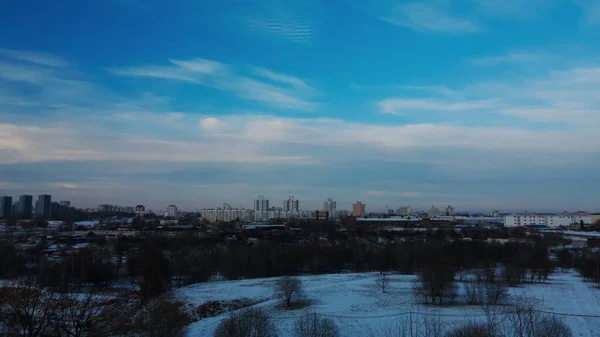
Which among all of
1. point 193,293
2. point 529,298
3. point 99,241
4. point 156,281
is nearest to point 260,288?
point 193,293

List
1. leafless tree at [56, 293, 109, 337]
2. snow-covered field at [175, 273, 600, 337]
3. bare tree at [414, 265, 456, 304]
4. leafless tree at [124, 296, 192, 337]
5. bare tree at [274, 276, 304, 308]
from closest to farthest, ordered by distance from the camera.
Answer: leafless tree at [124, 296, 192, 337]
leafless tree at [56, 293, 109, 337]
snow-covered field at [175, 273, 600, 337]
bare tree at [274, 276, 304, 308]
bare tree at [414, 265, 456, 304]

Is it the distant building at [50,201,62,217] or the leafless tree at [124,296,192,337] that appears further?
the distant building at [50,201,62,217]

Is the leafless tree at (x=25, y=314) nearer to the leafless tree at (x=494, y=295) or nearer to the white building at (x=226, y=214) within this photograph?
the leafless tree at (x=494, y=295)

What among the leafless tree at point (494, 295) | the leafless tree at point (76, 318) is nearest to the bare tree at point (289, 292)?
the leafless tree at point (76, 318)

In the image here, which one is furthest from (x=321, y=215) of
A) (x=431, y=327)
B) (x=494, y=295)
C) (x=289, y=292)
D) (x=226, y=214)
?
(x=431, y=327)

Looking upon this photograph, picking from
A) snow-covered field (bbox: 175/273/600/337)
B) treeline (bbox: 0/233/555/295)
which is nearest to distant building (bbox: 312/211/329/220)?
treeline (bbox: 0/233/555/295)

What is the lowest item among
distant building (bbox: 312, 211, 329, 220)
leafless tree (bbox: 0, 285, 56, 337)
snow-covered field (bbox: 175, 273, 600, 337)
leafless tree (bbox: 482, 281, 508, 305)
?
snow-covered field (bbox: 175, 273, 600, 337)

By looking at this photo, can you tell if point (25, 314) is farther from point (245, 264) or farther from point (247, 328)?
point (245, 264)

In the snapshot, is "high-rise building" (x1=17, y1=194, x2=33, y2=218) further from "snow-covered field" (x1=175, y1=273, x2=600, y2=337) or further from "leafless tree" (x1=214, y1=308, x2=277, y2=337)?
"leafless tree" (x1=214, y1=308, x2=277, y2=337)

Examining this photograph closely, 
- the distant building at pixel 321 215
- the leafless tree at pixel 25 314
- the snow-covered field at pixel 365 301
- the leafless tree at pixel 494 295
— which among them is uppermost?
the distant building at pixel 321 215
